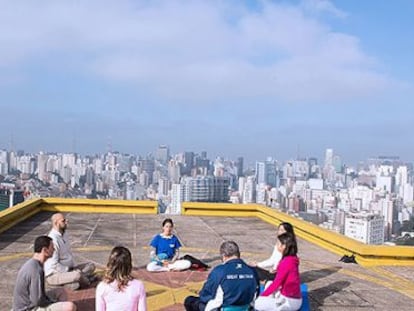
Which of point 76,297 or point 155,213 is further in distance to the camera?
point 155,213

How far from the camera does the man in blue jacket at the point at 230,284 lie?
5527 millimetres

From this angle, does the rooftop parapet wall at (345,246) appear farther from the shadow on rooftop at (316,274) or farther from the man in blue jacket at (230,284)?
the man in blue jacket at (230,284)

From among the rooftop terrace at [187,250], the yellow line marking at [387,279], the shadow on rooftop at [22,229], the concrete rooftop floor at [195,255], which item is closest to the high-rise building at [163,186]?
the rooftop terrace at [187,250]

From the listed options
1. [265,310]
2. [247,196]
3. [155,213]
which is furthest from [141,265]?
[247,196]

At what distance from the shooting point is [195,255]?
11922mm

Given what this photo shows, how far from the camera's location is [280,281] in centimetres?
618

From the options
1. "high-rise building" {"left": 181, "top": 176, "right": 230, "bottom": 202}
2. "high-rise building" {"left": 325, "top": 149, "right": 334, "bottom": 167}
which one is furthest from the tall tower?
"high-rise building" {"left": 181, "top": 176, "right": 230, "bottom": 202}

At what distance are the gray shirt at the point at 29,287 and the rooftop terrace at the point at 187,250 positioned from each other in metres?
1.44

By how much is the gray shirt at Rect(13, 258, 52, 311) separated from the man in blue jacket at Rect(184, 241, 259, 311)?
1718mm

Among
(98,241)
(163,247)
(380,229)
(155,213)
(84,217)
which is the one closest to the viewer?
(163,247)

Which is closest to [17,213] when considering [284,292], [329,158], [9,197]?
[9,197]

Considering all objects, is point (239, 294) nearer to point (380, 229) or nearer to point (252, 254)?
point (252, 254)

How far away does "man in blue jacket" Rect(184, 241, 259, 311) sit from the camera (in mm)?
5527

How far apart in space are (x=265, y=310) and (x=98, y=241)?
26.0 feet
